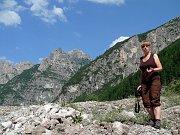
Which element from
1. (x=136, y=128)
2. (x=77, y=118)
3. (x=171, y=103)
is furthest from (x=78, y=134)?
(x=171, y=103)

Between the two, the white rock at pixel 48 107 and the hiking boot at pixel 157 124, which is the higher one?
the white rock at pixel 48 107

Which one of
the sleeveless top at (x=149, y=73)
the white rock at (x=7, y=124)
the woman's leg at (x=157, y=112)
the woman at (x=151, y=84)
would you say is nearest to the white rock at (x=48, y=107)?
the white rock at (x=7, y=124)

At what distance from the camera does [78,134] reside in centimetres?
1105

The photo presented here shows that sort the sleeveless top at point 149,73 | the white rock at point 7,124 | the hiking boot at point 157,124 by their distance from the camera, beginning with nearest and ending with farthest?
the hiking boot at point 157,124 < the sleeveless top at point 149,73 < the white rock at point 7,124

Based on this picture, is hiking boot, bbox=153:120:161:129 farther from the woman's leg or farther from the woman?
the woman's leg

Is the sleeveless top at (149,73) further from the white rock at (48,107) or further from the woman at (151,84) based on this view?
the white rock at (48,107)

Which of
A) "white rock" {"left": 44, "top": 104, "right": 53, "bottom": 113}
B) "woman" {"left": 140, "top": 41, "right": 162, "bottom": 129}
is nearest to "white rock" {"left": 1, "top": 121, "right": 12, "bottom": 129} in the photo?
"white rock" {"left": 44, "top": 104, "right": 53, "bottom": 113}

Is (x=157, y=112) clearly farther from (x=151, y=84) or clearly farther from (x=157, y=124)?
(x=151, y=84)

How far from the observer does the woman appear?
11328 mm

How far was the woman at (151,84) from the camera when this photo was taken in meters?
11.3

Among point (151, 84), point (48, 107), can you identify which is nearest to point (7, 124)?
point (48, 107)

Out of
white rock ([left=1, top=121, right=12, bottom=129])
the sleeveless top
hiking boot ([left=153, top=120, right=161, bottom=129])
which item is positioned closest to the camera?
hiking boot ([left=153, top=120, right=161, bottom=129])

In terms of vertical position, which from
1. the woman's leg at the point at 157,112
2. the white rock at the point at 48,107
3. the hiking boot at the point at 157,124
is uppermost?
the white rock at the point at 48,107

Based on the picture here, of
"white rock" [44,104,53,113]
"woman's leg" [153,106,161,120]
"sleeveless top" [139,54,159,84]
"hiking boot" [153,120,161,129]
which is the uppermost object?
"sleeveless top" [139,54,159,84]
